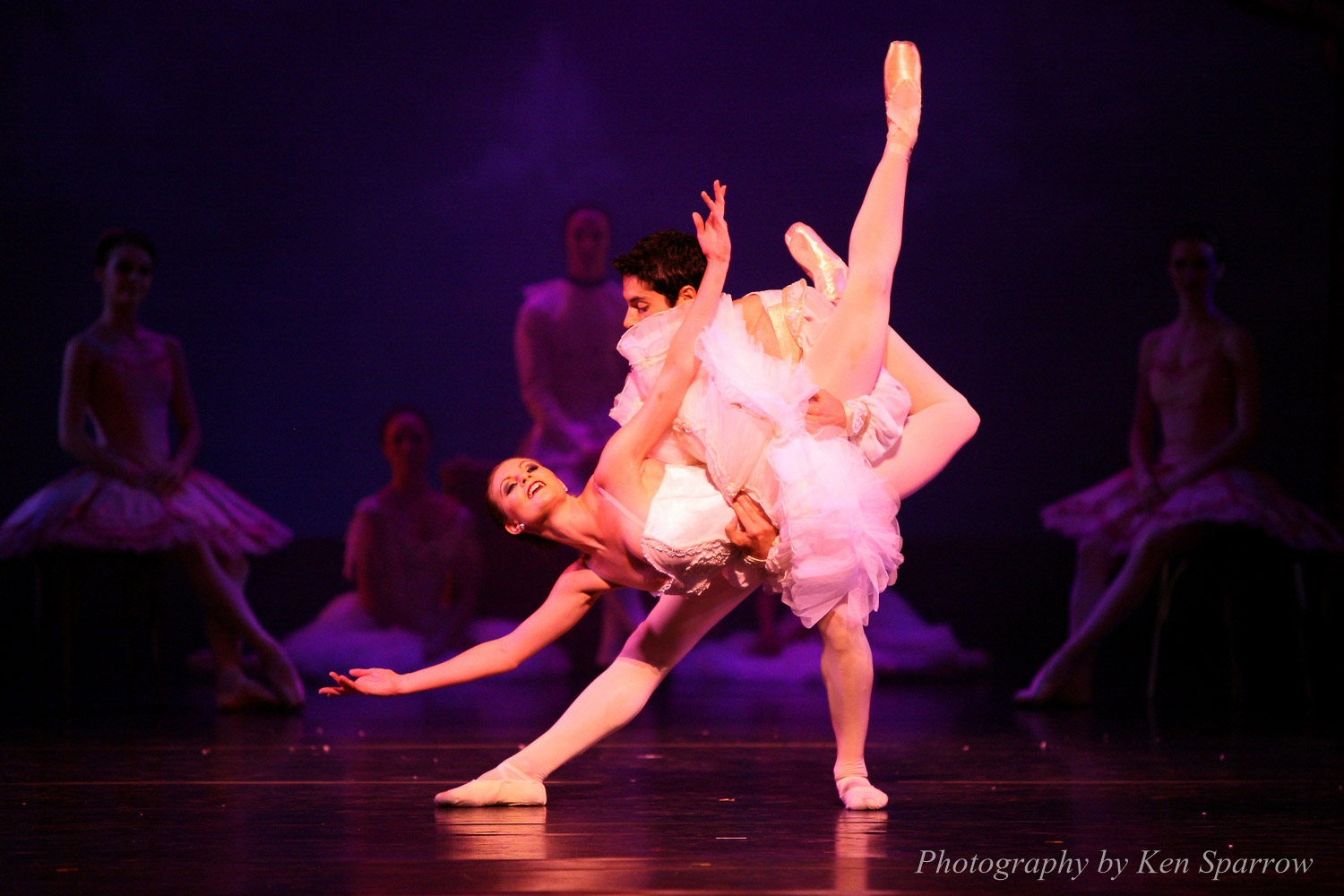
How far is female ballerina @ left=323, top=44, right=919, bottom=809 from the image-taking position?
2449 millimetres

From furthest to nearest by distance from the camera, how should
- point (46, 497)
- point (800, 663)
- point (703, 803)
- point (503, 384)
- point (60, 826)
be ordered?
point (503, 384)
point (800, 663)
point (46, 497)
point (703, 803)
point (60, 826)

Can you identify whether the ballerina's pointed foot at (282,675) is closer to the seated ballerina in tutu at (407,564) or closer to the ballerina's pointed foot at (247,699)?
the ballerina's pointed foot at (247,699)

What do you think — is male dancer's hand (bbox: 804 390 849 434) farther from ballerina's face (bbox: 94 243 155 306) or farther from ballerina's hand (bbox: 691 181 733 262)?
ballerina's face (bbox: 94 243 155 306)

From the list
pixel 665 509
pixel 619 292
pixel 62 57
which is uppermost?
pixel 62 57

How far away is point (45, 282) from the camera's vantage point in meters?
6.48

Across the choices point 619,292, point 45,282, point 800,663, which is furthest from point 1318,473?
point 45,282

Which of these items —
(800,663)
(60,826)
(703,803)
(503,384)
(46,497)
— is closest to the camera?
(60,826)

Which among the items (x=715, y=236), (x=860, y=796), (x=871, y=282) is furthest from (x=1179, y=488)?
(x=715, y=236)

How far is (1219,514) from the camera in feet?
16.7

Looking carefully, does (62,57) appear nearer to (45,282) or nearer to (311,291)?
(45,282)

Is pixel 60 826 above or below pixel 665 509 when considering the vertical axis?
below

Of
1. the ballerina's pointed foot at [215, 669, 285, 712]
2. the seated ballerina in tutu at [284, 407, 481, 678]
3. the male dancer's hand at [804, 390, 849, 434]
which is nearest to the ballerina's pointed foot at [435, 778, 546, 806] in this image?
the male dancer's hand at [804, 390, 849, 434]

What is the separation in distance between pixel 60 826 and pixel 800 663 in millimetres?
4260

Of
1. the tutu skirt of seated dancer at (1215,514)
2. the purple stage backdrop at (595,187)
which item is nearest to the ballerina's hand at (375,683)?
the tutu skirt of seated dancer at (1215,514)
